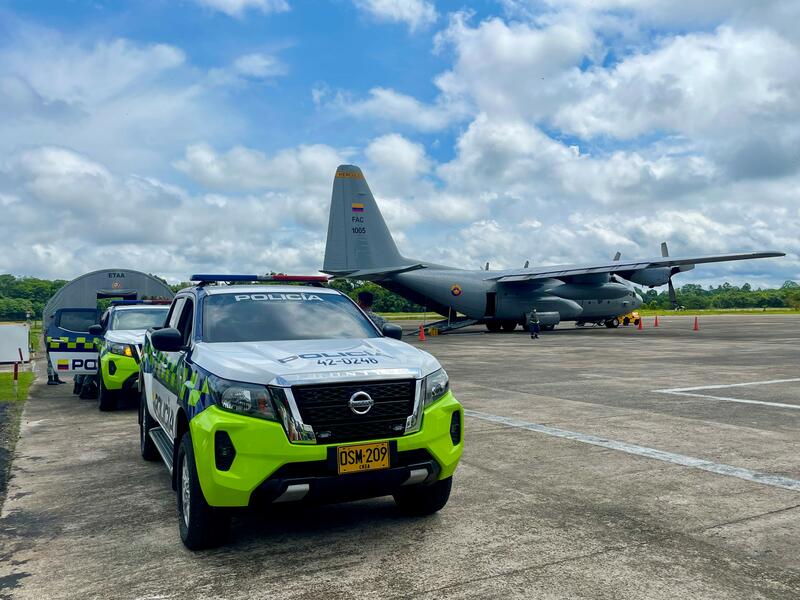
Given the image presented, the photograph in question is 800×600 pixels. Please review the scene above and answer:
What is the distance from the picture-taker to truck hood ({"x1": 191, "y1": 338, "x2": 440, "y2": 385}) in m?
4.58

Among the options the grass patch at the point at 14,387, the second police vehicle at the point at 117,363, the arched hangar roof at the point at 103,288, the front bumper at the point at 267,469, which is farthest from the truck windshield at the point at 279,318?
the arched hangar roof at the point at 103,288

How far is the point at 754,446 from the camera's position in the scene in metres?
7.77

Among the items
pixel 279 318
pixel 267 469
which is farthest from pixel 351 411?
pixel 279 318

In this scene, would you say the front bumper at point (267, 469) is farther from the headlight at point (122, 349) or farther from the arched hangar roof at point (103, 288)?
the arched hangar roof at point (103, 288)

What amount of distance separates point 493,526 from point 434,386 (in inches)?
47.7

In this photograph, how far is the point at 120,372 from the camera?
11250mm

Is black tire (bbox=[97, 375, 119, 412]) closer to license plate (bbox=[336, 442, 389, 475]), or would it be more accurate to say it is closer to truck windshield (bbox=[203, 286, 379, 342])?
truck windshield (bbox=[203, 286, 379, 342])

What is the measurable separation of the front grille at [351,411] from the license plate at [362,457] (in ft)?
0.22

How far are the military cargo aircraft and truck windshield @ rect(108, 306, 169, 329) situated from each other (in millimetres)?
19029

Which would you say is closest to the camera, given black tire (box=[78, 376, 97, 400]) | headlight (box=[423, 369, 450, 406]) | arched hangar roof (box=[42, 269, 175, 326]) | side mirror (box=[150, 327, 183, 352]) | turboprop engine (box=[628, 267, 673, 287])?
headlight (box=[423, 369, 450, 406])

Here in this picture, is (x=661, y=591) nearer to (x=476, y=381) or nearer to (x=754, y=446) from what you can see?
(x=754, y=446)

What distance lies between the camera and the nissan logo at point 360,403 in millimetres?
4582

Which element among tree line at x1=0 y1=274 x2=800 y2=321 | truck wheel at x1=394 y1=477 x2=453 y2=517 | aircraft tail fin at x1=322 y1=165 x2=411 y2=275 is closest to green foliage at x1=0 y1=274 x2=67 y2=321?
tree line at x1=0 y1=274 x2=800 y2=321

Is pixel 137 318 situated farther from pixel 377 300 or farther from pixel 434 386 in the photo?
pixel 377 300
